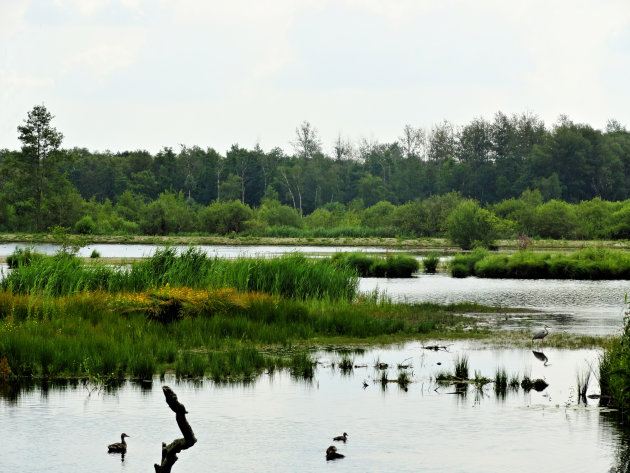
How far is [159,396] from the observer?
1568 cm

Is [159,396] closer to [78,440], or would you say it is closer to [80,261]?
[78,440]

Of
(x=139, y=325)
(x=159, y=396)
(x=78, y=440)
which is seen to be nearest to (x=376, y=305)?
(x=139, y=325)

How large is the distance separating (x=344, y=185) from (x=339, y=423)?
116201 mm

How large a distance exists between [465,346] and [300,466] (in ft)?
37.2

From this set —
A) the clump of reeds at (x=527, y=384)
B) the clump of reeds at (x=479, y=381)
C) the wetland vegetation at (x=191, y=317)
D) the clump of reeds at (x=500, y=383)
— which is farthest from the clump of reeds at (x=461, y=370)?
the wetland vegetation at (x=191, y=317)

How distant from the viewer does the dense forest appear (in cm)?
9750

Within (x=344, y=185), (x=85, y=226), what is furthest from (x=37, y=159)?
(x=344, y=185)

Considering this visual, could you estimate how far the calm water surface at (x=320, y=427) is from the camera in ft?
38.0

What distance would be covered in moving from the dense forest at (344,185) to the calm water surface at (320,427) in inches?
2326

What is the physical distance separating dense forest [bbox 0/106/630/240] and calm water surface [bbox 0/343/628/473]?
5908cm

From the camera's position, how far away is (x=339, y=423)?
45.4 ft

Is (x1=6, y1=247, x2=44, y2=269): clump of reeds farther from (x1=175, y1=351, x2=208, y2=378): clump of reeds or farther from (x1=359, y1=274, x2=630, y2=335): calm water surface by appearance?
(x1=359, y1=274, x2=630, y2=335): calm water surface

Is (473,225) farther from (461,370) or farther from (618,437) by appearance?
(618,437)

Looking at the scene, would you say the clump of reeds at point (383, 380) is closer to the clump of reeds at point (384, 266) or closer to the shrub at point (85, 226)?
the clump of reeds at point (384, 266)
